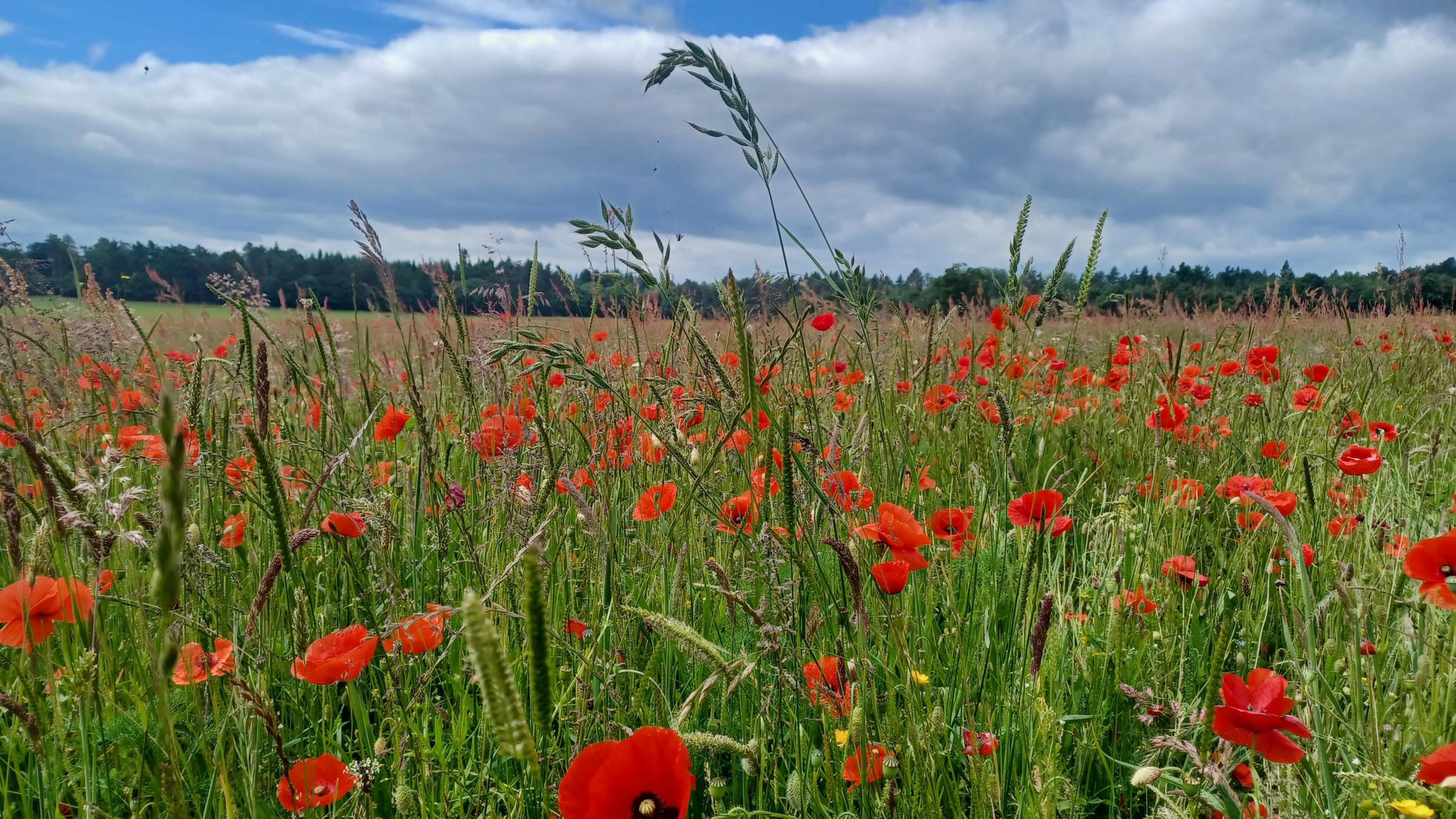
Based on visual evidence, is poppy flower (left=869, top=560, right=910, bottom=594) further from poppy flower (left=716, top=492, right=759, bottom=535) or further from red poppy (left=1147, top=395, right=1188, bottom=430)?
red poppy (left=1147, top=395, right=1188, bottom=430)

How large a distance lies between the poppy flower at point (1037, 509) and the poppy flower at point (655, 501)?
2.34ft

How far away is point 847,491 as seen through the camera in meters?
1.54

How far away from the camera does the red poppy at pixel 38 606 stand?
3.76 ft

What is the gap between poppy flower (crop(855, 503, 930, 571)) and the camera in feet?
4.00

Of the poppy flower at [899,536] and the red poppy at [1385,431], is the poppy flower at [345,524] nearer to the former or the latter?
the poppy flower at [899,536]

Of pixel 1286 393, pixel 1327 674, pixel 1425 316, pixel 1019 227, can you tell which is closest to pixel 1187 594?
pixel 1327 674

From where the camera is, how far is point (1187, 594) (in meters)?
2.04

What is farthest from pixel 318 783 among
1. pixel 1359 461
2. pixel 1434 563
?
pixel 1359 461

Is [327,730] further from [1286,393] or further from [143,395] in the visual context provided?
[1286,393]

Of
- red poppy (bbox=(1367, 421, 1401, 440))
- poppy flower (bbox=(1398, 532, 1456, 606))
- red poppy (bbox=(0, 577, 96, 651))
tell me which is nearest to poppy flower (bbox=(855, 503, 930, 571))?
poppy flower (bbox=(1398, 532, 1456, 606))

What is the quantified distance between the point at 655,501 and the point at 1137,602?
3.50 ft

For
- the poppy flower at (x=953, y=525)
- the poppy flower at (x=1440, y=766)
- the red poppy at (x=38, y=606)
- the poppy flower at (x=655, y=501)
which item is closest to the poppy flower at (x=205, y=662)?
the red poppy at (x=38, y=606)

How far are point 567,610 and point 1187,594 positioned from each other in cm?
158

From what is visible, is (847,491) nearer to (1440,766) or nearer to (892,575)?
(892,575)
